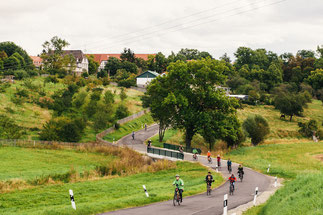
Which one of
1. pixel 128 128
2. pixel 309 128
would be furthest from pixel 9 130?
pixel 309 128

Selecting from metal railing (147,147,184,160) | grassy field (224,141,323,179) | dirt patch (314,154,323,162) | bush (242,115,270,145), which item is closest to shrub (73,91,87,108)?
metal railing (147,147,184,160)

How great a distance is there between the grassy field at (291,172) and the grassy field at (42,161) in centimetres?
1814

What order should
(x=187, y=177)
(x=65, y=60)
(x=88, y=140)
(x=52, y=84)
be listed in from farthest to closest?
(x=65, y=60) < (x=52, y=84) < (x=88, y=140) < (x=187, y=177)

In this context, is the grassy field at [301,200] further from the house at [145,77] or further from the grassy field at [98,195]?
the house at [145,77]

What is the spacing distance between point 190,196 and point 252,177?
35.5 ft

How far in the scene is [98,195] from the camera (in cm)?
2244

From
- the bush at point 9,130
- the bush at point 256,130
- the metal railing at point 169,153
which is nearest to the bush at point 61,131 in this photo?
the bush at point 9,130

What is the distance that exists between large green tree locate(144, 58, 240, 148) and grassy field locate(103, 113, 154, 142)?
1309 cm

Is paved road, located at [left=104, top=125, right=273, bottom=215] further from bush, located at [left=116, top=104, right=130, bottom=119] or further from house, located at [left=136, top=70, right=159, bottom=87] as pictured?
house, located at [left=136, top=70, right=159, bottom=87]

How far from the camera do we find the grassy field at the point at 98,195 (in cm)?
1791

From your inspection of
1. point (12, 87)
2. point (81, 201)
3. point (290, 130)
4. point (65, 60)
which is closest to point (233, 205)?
point (81, 201)

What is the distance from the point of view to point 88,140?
59.9 metres

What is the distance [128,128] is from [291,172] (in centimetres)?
4446

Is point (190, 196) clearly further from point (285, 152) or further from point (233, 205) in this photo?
point (285, 152)
